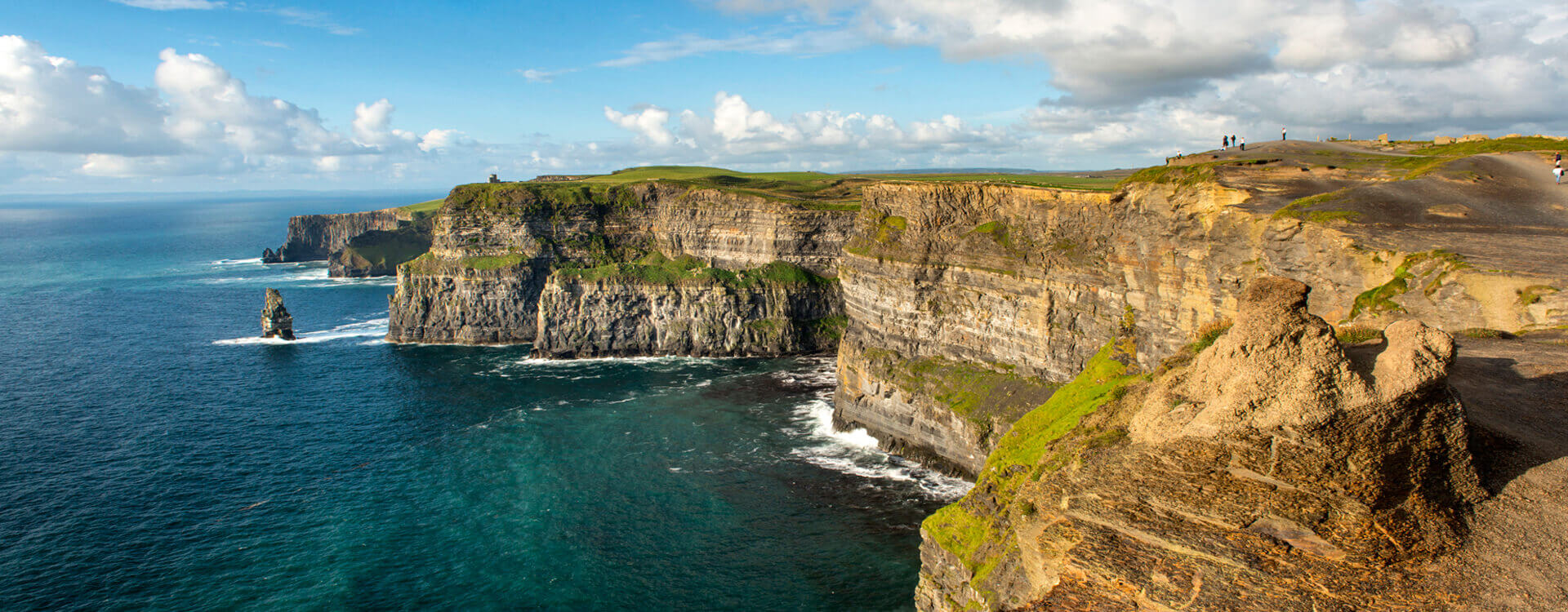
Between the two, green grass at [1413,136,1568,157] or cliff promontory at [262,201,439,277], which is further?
cliff promontory at [262,201,439,277]

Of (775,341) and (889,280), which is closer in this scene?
(889,280)

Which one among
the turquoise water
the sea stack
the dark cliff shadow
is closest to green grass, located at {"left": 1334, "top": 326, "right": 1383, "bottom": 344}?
the dark cliff shadow

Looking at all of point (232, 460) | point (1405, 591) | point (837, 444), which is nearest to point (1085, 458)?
point (1405, 591)

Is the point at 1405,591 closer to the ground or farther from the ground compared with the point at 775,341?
farther from the ground

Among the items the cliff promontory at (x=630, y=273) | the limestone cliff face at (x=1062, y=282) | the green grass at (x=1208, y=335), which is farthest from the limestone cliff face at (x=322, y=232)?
the green grass at (x=1208, y=335)

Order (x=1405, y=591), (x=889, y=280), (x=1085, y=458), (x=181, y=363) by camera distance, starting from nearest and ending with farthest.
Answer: (x=1405, y=591) < (x=1085, y=458) < (x=889, y=280) < (x=181, y=363)

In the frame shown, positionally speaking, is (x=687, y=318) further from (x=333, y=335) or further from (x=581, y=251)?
(x=333, y=335)

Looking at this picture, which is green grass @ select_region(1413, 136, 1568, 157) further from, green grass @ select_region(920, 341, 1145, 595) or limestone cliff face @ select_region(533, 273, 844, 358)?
limestone cliff face @ select_region(533, 273, 844, 358)

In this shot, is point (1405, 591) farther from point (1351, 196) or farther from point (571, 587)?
point (571, 587)
